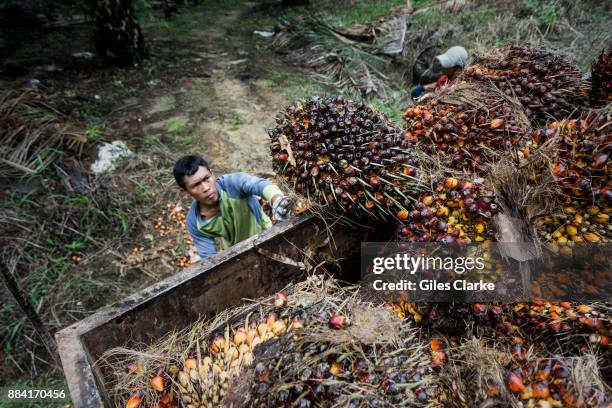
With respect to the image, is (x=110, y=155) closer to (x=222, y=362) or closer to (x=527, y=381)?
(x=222, y=362)

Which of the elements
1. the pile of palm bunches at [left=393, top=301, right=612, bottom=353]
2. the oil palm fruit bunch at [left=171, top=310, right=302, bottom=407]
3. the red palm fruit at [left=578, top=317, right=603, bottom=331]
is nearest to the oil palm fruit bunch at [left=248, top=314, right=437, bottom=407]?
the oil palm fruit bunch at [left=171, top=310, right=302, bottom=407]

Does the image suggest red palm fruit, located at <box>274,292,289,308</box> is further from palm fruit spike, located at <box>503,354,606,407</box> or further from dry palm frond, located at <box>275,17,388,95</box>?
dry palm frond, located at <box>275,17,388,95</box>

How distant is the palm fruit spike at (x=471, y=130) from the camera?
192 cm

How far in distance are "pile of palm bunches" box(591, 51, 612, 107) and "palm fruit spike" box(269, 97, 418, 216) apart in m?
1.29

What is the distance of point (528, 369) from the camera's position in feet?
3.63

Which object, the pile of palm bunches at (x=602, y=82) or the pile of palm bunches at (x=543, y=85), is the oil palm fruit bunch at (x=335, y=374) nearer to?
the pile of palm bunches at (x=543, y=85)

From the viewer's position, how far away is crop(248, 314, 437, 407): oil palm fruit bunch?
3.48ft

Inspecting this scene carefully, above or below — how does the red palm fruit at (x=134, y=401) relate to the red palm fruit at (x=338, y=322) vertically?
below

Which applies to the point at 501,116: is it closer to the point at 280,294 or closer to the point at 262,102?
the point at 280,294

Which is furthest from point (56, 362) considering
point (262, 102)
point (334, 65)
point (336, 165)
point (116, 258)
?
point (334, 65)

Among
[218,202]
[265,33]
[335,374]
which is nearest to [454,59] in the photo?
[218,202]

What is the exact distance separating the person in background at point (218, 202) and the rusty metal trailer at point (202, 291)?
0.44 m

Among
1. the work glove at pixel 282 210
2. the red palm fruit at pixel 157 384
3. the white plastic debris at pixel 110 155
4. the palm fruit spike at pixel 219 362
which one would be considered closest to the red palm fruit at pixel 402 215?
the work glove at pixel 282 210

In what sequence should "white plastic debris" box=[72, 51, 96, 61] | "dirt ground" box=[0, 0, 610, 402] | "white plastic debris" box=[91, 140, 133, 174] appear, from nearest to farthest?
1. "dirt ground" box=[0, 0, 610, 402]
2. "white plastic debris" box=[91, 140, 133, 174]
3. "white plastic debris" box=[72, 51, 96, 61]
